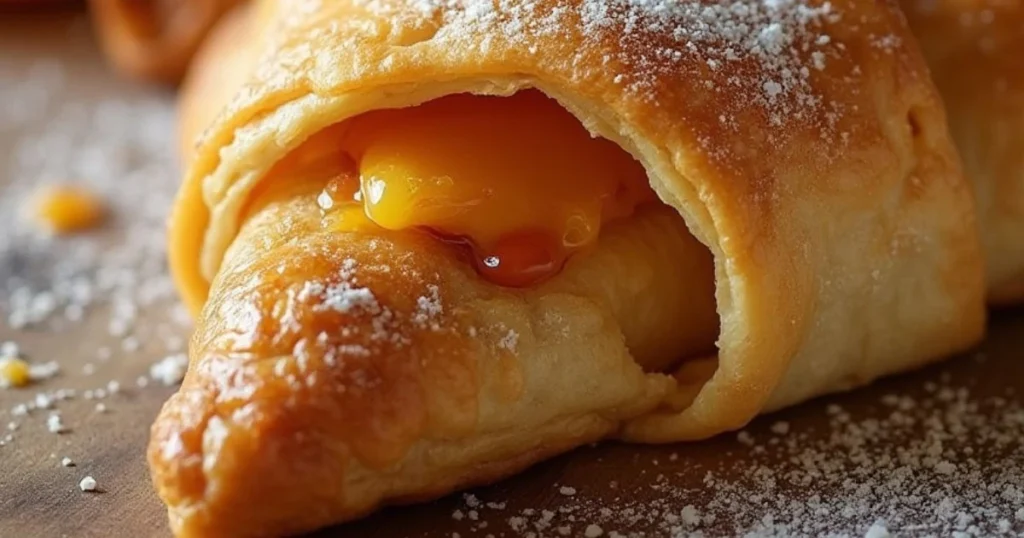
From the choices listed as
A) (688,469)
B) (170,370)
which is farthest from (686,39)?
(170,370)

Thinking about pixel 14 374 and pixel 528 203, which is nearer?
pixel 528 203

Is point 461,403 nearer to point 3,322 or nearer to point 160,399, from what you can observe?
point 160,399

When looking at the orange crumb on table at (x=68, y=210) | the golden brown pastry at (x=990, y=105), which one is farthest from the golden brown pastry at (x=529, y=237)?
the orange crumb on table at (x=68, y=210)

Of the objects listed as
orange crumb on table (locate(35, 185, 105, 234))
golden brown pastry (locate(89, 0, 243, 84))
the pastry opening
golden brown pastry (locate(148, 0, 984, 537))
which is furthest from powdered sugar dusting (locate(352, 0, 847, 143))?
golden brown pastry (locate(89, 0, 243, 84))

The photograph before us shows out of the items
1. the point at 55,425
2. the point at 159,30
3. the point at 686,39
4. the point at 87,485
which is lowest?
the point at 87,485

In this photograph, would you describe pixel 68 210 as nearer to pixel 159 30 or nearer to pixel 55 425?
pixel 159 30

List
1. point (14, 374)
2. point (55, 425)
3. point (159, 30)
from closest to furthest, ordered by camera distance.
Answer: point (55, 425) → point (14, 374) → point (159, 30)

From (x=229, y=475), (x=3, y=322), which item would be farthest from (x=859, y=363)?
(x=3, y=322)
